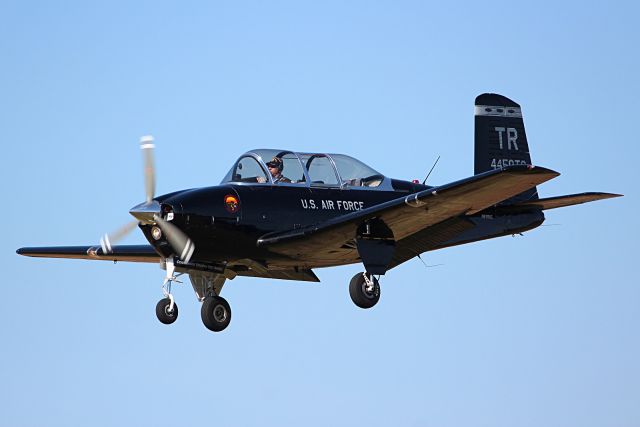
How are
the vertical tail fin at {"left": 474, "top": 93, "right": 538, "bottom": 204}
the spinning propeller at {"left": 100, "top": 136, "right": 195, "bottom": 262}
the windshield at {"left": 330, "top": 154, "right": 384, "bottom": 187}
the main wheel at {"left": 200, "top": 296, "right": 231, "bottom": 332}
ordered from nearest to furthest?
the spinning propeller at {"left": 100, "top": 136, "right": 195, "bottom": 262}, the main wheel at {"left": 200, "top": 296, "right": 231, "bottom": 332}, the windshield at {"left": 330, "top": 154, "right": 384, "bottom": 187}, the vertical tail fin at {"left": 474, "top": 93, "right": 538, "bottom": 204}

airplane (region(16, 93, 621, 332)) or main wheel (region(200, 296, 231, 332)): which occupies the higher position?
airplane (region(16, 93, 621, 332))

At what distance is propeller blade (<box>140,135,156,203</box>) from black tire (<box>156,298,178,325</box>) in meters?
2.69

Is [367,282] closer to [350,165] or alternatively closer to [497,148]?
[350,165]

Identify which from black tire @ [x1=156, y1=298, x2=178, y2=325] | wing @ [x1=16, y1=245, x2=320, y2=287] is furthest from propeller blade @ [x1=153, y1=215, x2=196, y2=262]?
black tire @ [x1=156, y1=298, x2=178, y2=325]

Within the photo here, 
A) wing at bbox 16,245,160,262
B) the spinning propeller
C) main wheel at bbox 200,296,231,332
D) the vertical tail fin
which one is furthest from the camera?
the vertical tail fin

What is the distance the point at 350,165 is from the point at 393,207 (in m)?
2.60

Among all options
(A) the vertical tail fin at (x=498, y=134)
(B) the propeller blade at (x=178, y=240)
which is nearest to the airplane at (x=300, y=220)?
(B) the propeller blade at (x=178, y=240)

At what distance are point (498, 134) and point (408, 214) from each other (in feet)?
17.7

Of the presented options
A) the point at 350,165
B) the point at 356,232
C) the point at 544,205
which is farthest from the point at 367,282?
the point at 544,205

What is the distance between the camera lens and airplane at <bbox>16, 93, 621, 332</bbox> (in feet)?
69.9

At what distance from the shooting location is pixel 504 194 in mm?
20578

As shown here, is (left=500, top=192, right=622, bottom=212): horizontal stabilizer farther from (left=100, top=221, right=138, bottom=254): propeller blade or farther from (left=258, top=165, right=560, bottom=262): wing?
(left=100, top=221, right=138, bottom=254): propeller blade

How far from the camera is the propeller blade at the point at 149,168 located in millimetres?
21625

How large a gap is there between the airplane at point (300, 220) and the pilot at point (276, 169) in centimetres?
2
